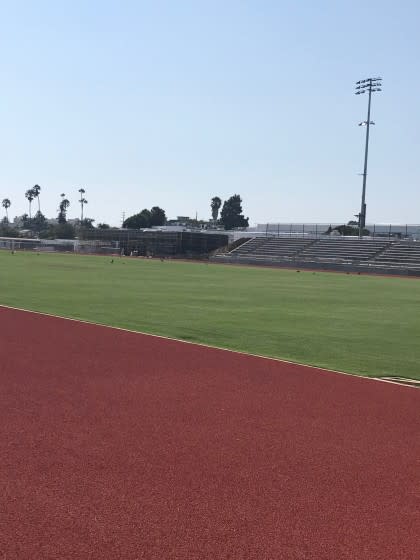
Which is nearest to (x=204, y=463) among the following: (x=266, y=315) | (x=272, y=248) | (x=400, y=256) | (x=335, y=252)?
(x=266, y=315)

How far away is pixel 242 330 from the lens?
1552 centimetres

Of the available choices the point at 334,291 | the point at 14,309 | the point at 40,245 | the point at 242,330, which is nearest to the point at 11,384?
the point at 242,330

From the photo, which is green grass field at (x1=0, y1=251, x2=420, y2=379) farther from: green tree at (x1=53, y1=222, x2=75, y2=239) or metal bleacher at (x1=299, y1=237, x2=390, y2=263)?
green tree at (x1=53, y1=222, x2=75, y2=239)

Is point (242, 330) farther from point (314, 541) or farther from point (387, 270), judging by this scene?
point (387, 270)

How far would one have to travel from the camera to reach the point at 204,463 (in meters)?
6.14

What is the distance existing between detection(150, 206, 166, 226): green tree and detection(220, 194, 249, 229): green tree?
23.0 m

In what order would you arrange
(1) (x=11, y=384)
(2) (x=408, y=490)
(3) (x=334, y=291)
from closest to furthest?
(2) (x=408, y=490) < (1) (x=11, y=384) < (3) (x=334, y=291)

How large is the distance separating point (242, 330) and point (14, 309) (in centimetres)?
759

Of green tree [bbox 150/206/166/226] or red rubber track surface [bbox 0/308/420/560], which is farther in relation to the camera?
green tree [bbox 150/206/166/226]

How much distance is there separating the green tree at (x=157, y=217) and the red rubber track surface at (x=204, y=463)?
5909 inches

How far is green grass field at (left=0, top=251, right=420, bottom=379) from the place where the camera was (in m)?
12.6

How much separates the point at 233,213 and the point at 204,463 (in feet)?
588

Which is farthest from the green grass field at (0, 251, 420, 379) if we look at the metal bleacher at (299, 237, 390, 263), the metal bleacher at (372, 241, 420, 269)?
the metal bleacher at (299, 237, 390, 263)

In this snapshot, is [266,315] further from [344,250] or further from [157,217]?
[157,217]
